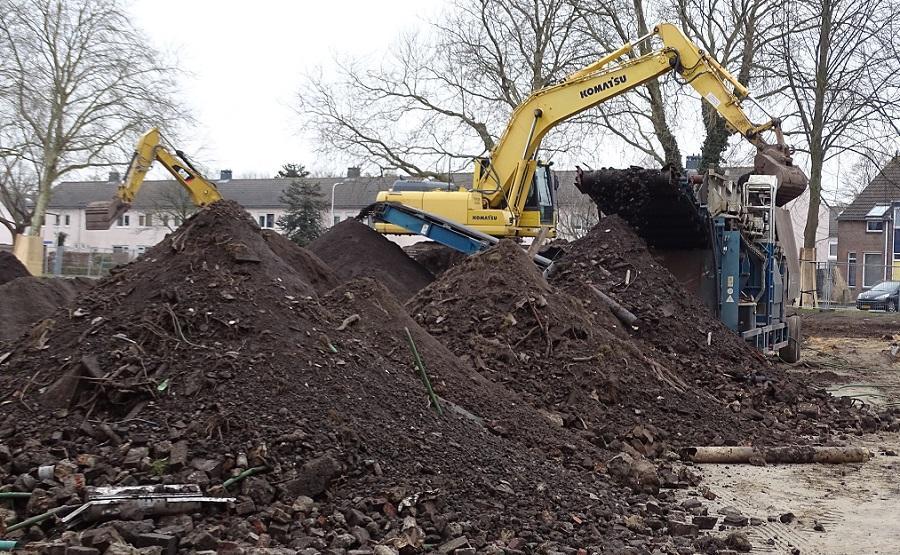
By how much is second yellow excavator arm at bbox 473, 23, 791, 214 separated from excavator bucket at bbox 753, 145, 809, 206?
3 centimetres

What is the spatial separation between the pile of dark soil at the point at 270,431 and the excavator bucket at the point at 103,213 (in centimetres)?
809

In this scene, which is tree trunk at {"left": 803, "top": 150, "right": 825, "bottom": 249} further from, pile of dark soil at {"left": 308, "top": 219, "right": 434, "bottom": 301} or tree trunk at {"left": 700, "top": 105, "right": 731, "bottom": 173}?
pile of dark soil at {"left": 308, "top": 219, "right": 434, "bottom": 301}

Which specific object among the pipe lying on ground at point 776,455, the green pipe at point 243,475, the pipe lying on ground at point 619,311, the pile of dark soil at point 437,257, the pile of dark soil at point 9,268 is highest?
the pile of dark soil at point 437,257

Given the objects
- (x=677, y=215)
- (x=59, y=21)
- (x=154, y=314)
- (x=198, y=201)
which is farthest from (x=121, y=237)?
(x=154, y=314)

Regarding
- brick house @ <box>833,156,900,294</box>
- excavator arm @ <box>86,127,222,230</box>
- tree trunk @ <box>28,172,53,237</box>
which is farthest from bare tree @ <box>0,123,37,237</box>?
brick house @ <box>833,156,900,294</box>

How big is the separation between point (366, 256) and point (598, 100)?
4.68 m

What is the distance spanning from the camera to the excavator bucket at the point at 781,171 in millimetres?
15305

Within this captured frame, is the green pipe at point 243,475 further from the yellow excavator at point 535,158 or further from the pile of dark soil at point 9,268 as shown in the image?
Answer: the pile of dark soil at point 9,268

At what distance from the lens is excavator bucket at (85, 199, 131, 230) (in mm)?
15891

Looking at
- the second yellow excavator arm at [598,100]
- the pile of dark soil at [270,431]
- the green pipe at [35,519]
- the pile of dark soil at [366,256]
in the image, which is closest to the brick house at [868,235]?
the second yellow excavator arm at [598,100]

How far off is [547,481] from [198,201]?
1221 cm

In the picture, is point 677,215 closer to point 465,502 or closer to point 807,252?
point 465,502

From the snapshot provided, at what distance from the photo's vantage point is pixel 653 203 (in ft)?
43.9

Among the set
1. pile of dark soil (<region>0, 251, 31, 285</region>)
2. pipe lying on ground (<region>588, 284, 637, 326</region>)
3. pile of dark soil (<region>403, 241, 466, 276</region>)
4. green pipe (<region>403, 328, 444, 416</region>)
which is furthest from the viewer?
pile of dark soil (<region>403, 241, 466, 276</region>)
